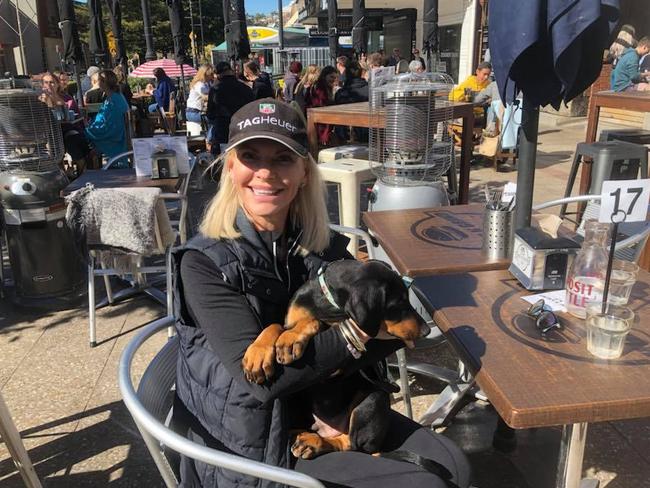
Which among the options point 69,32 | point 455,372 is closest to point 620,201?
point 455,372

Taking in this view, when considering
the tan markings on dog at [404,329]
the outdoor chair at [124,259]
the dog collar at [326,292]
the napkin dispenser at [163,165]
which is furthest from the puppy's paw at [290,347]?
the napkin dispenser at [163,165]

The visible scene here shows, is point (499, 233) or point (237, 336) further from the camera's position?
point (499, 233)

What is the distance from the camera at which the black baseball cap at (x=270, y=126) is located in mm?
1654

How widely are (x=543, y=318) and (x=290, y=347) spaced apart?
82cm

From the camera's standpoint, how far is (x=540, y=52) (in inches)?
77.8

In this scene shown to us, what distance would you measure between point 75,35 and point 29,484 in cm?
831

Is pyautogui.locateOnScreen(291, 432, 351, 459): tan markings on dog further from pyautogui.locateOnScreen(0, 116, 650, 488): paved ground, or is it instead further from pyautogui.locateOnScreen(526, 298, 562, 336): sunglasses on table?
pyautogui.locateOnScreen(0, 116, 650, 488): paved ground

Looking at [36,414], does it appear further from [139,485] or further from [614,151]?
[614,151]

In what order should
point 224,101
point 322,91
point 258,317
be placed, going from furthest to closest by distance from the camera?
point 322,91 < point 224,101 < point 258,317

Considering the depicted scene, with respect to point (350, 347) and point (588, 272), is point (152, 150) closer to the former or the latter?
point (350, 347)

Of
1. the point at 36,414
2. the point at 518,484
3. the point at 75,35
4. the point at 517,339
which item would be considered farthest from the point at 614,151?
the point at 75,35

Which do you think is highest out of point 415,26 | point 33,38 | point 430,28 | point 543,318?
point 33,38

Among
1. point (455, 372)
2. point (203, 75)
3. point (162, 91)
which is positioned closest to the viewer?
point (455, 372)

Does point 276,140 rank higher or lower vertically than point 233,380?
higher
